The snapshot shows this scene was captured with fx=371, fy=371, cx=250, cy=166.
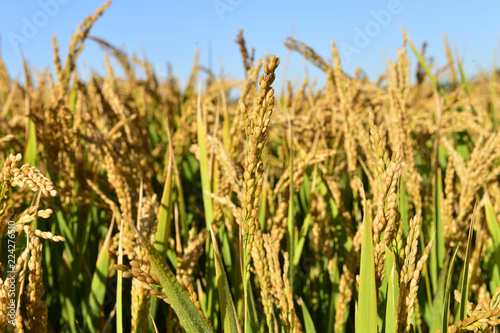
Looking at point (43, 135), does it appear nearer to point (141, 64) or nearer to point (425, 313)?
point (425, 313)

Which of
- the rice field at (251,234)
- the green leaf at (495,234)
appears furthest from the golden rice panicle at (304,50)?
the green leaf at (495,234)

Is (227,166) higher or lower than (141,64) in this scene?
lower

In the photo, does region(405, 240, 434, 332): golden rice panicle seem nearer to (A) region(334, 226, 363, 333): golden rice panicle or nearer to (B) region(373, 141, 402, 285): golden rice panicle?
(B) region(373, 141, 402, 285): golden rice panicle

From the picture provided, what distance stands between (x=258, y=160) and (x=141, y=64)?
2566 millimetres

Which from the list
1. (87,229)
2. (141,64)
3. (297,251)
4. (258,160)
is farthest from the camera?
(141,64)

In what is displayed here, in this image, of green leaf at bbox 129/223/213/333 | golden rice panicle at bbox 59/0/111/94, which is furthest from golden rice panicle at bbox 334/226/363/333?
golden rice panicle at bbox 59/0/111/94

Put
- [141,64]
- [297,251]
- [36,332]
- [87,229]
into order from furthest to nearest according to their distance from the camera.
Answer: [141,64]
[87,229]
[297,251]
[36,332]

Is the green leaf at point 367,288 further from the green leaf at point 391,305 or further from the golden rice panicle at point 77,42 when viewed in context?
the golden rice panicle at point 77,42

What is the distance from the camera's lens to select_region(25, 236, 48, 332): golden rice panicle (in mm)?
646

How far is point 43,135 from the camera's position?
1.18 m

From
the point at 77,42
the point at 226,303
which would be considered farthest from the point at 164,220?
the point at 77,42

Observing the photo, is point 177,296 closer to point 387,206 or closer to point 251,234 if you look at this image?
point 251,234

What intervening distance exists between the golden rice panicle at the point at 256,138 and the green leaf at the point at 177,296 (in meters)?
0.13

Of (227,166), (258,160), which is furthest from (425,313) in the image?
(258,160)
